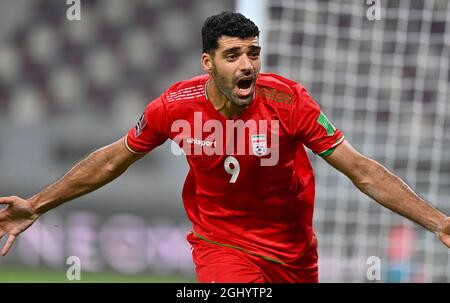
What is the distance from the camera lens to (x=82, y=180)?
5.66 meters

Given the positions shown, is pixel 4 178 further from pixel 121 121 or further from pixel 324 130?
pixel 324 130

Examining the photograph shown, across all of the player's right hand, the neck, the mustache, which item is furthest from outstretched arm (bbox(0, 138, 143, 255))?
the mustache

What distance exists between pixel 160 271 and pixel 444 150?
10.3 feet

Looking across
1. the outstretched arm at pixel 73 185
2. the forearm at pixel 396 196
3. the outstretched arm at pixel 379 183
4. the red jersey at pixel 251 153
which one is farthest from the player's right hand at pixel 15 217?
the forearm at pixel 396 196

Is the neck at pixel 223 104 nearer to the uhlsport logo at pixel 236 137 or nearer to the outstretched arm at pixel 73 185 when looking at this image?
the uhlsport logo at pixel 236 137

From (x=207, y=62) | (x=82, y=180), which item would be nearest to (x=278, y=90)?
(x=207, y=62)

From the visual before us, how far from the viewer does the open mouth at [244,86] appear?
17.0 ft

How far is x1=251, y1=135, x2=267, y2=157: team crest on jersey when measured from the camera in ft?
17.3

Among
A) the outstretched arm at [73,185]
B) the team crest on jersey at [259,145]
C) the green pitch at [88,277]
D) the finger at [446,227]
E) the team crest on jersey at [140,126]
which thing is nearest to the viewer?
the finger at [446,227]

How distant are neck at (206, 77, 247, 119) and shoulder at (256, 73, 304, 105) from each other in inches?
5.7

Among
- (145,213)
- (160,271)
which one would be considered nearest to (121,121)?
(145,213)

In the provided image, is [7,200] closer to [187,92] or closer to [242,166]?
[187,92]

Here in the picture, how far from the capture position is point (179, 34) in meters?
11.9

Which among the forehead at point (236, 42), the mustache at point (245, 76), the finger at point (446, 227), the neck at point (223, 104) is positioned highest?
the forehead at point (236, 42)
